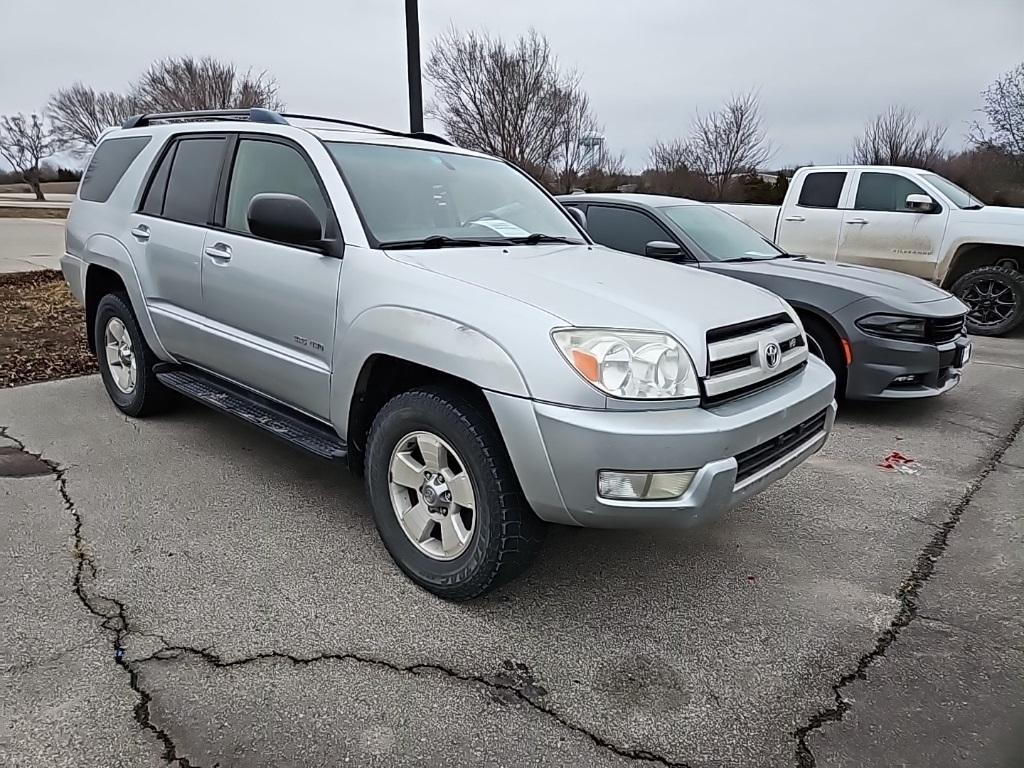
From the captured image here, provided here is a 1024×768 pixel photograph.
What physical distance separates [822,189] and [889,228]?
95 centimetres

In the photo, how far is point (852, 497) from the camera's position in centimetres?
394

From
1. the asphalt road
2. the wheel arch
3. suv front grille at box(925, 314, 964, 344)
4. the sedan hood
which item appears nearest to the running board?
the asphalt road

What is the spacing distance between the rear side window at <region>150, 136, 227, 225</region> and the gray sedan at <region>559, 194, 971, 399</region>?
241 cm

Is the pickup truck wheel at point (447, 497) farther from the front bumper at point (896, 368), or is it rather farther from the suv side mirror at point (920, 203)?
the suv side mirror at point (920, 203)

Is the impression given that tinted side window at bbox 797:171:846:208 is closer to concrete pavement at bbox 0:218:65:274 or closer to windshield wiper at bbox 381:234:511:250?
windshield wiper at bbox 381:234:511:250

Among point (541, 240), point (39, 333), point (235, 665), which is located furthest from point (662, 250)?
point (39, 333)

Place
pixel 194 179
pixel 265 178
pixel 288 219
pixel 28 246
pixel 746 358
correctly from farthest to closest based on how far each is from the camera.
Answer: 1. pixel 28 246
2. pixel 194 179
3. pixel 265 178
4. pixel 288 219
5. pixel 746 358

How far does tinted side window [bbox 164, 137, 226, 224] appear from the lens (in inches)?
154

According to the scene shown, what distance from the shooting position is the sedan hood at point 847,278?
17.0 ft

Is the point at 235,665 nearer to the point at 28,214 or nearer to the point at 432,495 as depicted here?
the point at 432,495

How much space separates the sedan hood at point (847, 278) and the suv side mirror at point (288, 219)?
11.4 ft

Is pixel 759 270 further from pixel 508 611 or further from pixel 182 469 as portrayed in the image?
pixel 182 469

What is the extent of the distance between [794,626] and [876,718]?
51 centimetres

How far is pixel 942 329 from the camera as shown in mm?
5102
